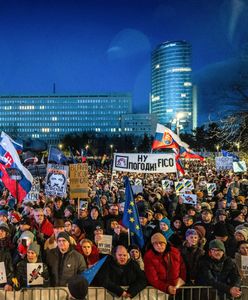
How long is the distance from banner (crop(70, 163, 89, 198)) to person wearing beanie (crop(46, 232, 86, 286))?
4596 mm

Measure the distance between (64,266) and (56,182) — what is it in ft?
21.4

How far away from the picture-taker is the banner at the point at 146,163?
11117 millimetres

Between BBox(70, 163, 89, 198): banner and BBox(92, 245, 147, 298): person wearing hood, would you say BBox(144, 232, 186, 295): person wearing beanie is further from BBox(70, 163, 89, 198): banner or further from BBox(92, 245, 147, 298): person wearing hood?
BBox(70, 163, 89, 198): banner

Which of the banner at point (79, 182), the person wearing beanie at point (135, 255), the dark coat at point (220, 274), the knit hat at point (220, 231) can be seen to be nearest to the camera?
the dark coat at point (220, 274)

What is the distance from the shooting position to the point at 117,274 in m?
4.80

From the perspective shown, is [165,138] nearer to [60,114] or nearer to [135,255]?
[135,255]

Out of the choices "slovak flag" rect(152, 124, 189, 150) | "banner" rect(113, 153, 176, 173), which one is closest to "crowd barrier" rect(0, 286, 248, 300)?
"banner" rect(113, 153, 176, 173)

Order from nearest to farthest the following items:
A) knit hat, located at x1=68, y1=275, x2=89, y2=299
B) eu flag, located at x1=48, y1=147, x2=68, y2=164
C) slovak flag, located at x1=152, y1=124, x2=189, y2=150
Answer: knit hat, located at x1=68, y1=275, x2=89, y2=299 → eu flag, located at x1=48, y1=147, x2=68, y2=164 → slovak flag, located at x1=152, y1=124, x2=189, y2=150

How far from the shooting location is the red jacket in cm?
497

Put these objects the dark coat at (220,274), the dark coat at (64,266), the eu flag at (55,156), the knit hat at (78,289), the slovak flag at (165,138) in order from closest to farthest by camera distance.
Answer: the knit hat at (78,289)
the dark coat at (220,274)
the dark coat at (64,266)
the eu flag at (55,156)
the slovak flag at (165,138)

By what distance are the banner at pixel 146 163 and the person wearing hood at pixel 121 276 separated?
625 cm

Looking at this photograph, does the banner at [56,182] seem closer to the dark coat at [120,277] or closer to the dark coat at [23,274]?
the dark coat at [23,274]

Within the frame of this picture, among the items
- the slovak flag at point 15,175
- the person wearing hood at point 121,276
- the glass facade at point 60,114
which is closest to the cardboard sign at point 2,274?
the person wearing hood at point 121,276

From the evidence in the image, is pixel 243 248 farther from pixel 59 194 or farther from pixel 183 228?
pixel 59 194
